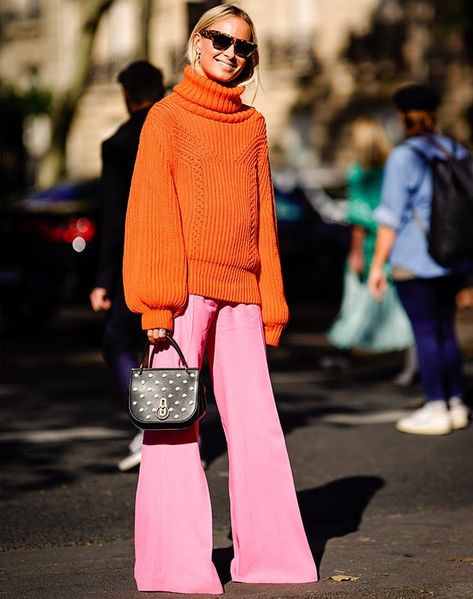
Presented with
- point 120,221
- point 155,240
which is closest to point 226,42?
point 155,240

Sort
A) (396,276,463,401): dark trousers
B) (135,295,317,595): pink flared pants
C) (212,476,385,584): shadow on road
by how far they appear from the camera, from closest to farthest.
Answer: (135,295,317,595): pink flared pants → (212,476,385,584): shadow on road → (396,276,463,401): dark trousers

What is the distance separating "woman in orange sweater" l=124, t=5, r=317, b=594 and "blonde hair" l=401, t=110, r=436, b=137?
352cm

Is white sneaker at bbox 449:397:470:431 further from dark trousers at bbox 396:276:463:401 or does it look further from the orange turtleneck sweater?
the orange turtleneck sweater

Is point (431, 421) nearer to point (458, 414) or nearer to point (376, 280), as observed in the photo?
point (458, 414)

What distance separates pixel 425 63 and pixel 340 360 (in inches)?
1272

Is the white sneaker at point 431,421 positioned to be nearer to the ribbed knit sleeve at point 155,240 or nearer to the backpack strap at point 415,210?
the backpack strap at point 415,210

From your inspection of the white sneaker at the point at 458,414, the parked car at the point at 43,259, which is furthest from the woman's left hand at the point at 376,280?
the parked car at the point at 43,259

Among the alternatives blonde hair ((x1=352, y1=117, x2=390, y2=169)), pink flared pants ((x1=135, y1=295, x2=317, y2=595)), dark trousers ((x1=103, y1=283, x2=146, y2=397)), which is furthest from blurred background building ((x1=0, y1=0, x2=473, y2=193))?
pink flared pants ((x1=135, y1=295, x2=317, y2=595))

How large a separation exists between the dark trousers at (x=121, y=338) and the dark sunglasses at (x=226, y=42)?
8.03 ft

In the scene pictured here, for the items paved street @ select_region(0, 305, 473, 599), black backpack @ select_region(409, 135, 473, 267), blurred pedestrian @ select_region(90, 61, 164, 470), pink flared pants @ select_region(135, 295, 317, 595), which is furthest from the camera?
black backpack @ select_region(409, 135, 473, 267)

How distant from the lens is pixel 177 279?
479 cm

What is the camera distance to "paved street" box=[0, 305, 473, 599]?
5215 mm

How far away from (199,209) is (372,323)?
6.73 meters

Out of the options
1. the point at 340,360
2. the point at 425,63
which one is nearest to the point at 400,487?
the point at 340,360
